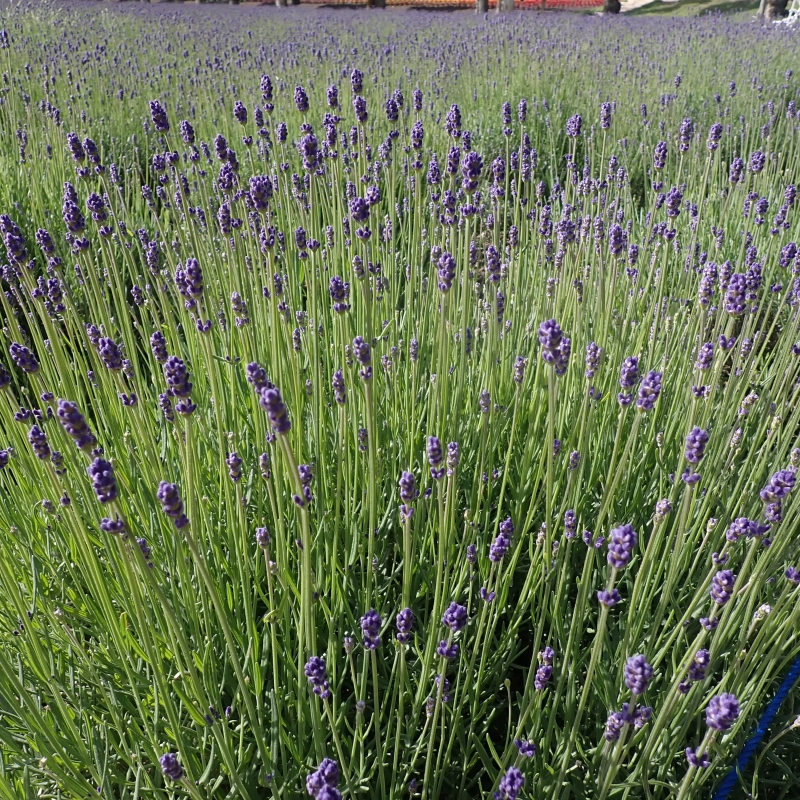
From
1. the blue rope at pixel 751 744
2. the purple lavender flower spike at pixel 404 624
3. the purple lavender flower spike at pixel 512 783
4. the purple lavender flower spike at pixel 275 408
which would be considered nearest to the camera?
the purple lavender flower spike at pixel 275 408

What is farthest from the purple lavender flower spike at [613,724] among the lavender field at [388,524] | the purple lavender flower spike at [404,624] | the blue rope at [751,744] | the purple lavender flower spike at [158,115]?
the purple lavender flower spike at [158,115]

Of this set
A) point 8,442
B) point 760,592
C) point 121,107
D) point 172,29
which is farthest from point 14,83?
point 760,592

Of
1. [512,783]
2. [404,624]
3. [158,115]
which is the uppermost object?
[158,115]

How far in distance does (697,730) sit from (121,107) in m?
6.61

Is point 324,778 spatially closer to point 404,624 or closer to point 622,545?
point 404,624

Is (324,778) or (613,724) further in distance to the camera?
(613,724)

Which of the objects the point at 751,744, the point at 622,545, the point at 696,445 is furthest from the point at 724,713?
the point at 751,744

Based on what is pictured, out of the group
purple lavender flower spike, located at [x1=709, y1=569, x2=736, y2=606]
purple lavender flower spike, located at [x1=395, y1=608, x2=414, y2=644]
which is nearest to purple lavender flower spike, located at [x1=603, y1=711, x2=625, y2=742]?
purple lavender flower spike, located at [x1=709, y1=569, x2=736, y2=606]

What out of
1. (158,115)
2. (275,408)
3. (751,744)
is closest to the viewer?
(275,408)

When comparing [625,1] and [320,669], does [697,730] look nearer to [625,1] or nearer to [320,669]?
[320,669]

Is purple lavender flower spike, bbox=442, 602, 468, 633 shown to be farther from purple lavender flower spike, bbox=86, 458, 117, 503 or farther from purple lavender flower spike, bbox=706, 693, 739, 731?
purple lavender flower spike, bbox=86, 458, 117, 503

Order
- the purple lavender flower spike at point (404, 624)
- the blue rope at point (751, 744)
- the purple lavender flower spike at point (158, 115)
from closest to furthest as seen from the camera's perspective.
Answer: the purple lavender flower spike at point (404, 624), the blue rope at point (751, 744), the purple lavender flower spike at point (158, 115)

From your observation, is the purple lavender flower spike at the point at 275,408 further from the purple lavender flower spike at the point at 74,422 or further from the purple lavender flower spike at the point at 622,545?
the purple lavender flower spike at the point at 622,545

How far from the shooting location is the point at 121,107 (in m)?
6.05
